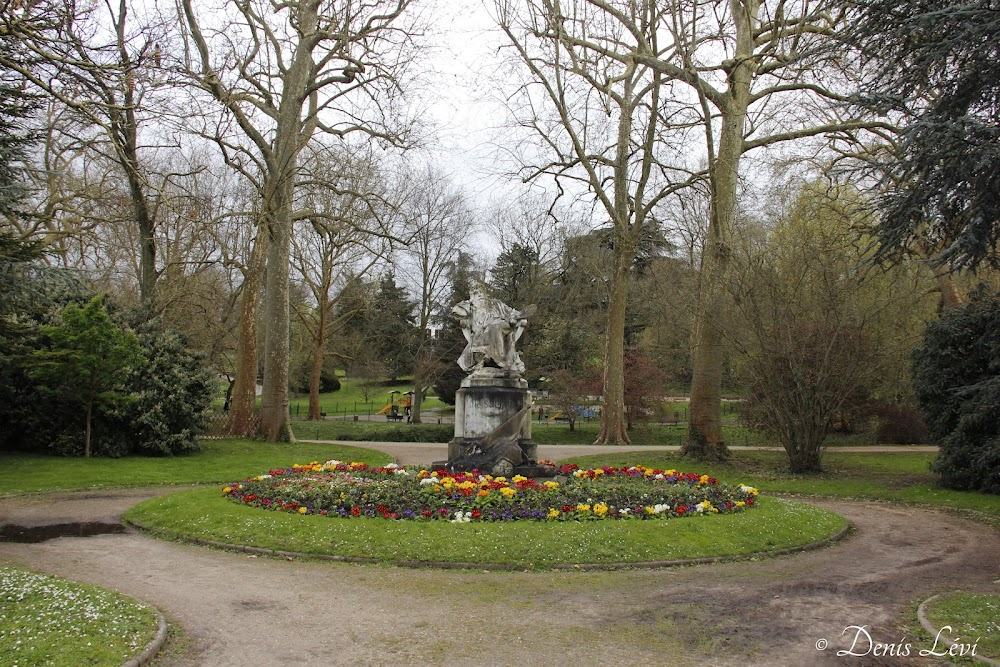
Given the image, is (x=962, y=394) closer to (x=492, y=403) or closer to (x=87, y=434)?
(x=492, y=403)

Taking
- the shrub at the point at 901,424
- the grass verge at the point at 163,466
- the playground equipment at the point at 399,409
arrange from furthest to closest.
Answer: the playground equipment at the point at 399,409 < the shrub at the point at 901,424 < the grass verge at the point at 163,466

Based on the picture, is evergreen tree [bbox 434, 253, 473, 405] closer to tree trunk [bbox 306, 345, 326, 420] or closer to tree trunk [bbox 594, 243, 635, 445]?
tree trunk [bbox 306, 345, 326, 420]

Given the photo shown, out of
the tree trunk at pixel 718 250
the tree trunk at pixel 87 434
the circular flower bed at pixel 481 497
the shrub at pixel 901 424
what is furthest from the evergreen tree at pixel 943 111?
the shrub at pixel 901 424

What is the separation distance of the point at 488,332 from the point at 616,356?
13.3m

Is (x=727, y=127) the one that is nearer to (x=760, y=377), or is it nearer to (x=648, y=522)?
(x=760, y=377)

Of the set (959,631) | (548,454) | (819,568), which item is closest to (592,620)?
(959,631)

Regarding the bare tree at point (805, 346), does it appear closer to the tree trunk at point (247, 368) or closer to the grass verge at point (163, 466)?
the grass verge at point (163, 466)

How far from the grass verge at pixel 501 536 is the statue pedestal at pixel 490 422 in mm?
3623

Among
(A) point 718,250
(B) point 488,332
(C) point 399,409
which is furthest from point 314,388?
(B) point 488,332

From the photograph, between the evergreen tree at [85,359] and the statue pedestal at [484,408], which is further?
the evergreen tree at [85,359]

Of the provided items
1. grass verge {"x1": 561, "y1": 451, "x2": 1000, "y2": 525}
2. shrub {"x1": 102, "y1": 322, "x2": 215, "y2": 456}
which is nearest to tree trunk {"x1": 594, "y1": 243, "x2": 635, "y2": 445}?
grass verge {"x1": 561, "y1": 451, "x2": 1000, "y2": 525}

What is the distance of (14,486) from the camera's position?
1529 centimetres

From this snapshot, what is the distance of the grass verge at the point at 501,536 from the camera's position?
9273mm

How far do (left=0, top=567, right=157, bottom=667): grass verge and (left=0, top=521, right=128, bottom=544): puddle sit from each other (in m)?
3.41
